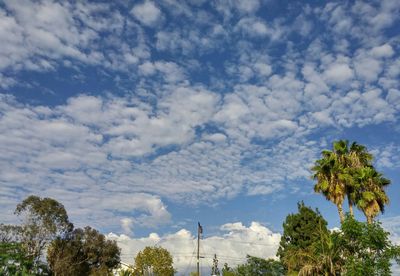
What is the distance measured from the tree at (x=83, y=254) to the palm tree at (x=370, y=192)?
129 ft

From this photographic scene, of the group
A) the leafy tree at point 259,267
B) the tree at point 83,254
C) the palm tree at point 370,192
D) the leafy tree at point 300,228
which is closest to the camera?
the palm tree at point 370,192

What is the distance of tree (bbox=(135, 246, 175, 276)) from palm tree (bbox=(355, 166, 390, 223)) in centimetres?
4229

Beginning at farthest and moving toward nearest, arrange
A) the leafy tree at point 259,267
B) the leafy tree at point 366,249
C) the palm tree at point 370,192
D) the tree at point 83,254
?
the leafy tree at point 259,267 < the tree at point 83,254 < the palm tree at point 370,192 < the leafy tree at point 366,249

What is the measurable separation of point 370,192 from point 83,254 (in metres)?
42.7

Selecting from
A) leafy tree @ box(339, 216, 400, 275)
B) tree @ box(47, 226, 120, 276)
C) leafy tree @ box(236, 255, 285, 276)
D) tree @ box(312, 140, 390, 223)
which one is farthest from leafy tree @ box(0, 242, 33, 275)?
leafy tree @ box(236, 255, 285, 276)

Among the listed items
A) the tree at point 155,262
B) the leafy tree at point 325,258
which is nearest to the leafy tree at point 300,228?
the leafy tree at point 325,258

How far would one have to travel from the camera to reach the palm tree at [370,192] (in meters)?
34.9

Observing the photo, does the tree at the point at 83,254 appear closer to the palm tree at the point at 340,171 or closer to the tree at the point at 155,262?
the tree at the point at 155,262

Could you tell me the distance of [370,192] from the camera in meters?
34.8

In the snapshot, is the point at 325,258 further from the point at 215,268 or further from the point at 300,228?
the point at 215,268

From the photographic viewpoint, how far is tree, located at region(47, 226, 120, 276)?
57.8m

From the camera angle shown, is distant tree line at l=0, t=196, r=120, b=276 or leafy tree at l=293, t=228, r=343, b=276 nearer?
leafy tree at l=293, t=228, r=343, b=276

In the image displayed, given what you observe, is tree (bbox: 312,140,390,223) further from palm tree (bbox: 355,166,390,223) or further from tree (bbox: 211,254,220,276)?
tree (bbox: 211,254,220,276)

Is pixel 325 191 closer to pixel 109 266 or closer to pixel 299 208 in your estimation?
pixel 299 208
